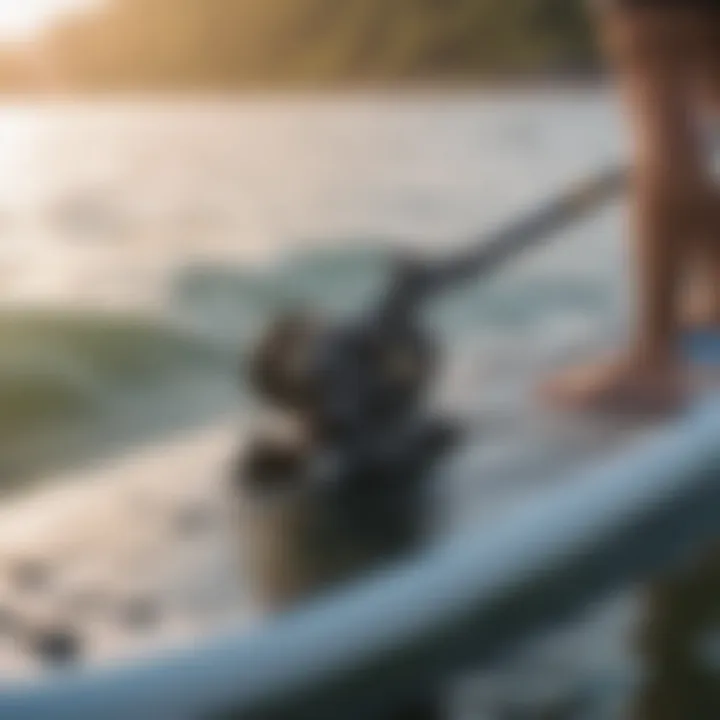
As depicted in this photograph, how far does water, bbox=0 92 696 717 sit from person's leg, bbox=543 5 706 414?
0.03m

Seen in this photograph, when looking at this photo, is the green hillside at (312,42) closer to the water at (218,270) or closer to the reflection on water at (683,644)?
the water at (218,270)

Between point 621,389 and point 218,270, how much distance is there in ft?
0.70

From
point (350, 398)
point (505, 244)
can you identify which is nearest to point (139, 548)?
point (350, 398)

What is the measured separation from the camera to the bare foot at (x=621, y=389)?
65 cm

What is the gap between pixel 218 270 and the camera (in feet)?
1.95

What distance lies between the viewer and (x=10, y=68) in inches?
22.9

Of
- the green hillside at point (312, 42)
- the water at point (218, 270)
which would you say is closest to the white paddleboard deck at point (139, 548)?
the water at point (218, 270)

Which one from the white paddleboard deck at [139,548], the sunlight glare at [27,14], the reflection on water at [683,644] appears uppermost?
the sunlight glare at [27,14]

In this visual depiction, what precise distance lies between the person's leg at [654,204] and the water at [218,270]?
0.03 meters

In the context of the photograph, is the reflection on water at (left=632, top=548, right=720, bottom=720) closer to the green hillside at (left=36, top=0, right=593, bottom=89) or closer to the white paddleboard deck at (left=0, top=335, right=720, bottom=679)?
the white paddleboard deck at (left=0, top=335, right=720, bottom=679)

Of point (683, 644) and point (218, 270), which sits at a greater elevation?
point (218, 270)

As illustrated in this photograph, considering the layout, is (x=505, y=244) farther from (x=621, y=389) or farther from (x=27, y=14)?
(x=27, y=14)

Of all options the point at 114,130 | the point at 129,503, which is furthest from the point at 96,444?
the point at 114,130

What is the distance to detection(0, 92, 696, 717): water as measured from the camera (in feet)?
1.88
